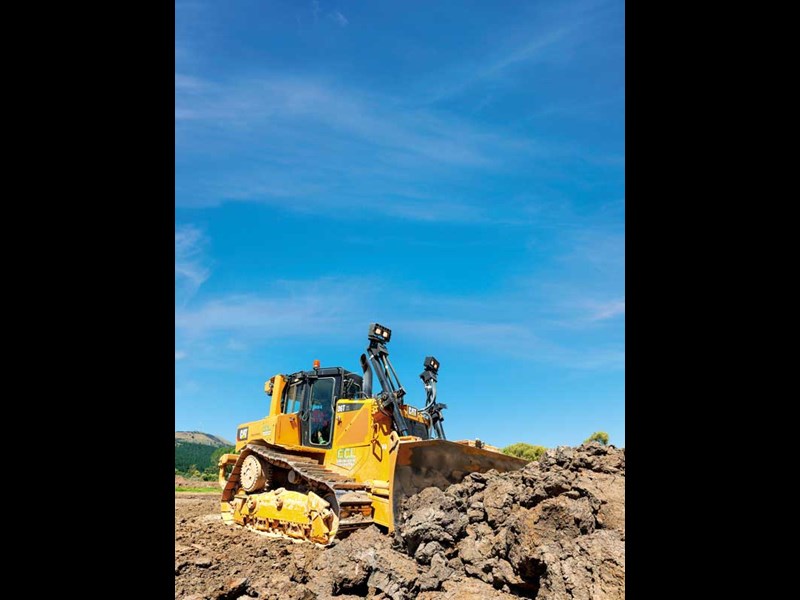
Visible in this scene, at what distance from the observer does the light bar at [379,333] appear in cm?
1259

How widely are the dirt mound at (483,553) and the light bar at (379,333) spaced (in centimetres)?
375

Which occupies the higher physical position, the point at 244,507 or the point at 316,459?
the point at 316,459

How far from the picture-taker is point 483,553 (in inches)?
287

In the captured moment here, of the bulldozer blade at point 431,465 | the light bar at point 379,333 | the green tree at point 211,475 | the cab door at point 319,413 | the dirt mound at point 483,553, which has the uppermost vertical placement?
the light bar at point 379,333

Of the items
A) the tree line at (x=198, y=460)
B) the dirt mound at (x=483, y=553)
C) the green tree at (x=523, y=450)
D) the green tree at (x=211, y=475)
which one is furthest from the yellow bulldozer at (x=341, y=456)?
the tree line at (x=198, y=460)

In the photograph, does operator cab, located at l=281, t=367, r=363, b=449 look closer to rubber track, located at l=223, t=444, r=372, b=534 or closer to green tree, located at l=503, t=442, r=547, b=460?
rubber track, located at l=223, t=444, r=372, b=534

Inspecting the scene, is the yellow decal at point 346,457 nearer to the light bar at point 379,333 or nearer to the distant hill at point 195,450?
the light bar at point 379,333

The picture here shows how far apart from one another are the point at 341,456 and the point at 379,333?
261cm

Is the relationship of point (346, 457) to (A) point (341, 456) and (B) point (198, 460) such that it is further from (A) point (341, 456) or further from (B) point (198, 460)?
(B) point (198, 460)

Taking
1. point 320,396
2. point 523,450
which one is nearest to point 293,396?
point 320,396
